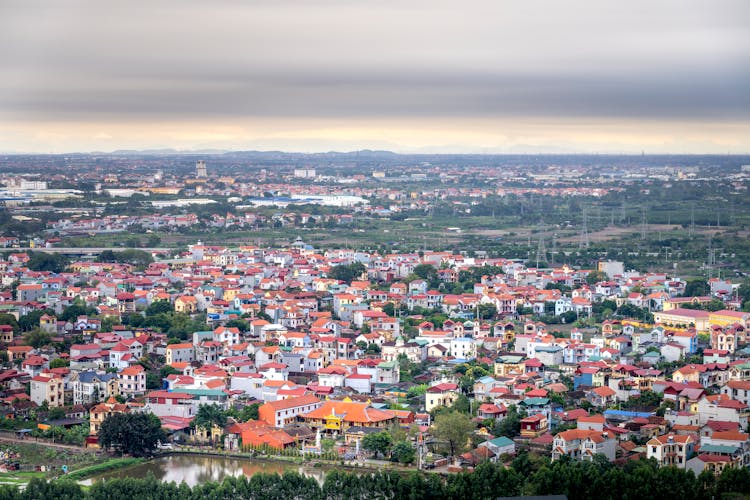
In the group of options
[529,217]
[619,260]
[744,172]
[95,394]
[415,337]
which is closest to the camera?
[95,394]

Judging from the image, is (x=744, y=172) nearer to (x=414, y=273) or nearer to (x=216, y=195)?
(x=216, y=195)

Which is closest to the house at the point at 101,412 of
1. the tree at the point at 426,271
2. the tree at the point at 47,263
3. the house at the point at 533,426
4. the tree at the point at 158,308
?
the house at the point at 533,426

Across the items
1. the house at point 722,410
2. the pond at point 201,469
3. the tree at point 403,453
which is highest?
the house at point 722,410

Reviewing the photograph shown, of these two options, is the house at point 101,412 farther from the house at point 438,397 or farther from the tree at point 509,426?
the tree at point 509,426

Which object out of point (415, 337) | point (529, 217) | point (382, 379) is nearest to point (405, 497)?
point (382, 379)

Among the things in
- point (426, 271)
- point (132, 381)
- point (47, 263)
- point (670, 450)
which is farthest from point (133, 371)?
point (47, 263)

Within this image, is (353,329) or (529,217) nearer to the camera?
(353,329)
